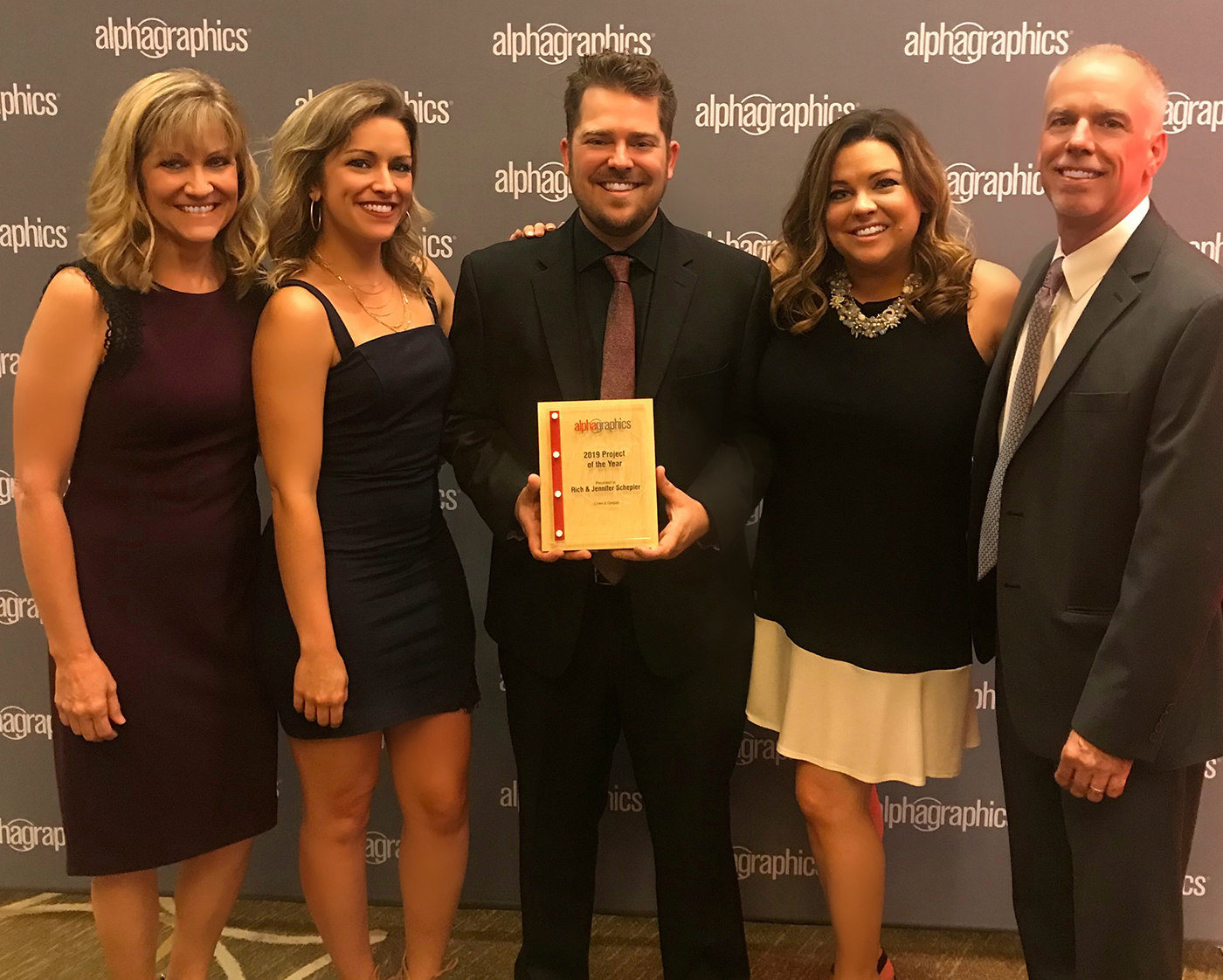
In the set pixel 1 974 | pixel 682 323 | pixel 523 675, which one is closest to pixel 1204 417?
pixel 682 323

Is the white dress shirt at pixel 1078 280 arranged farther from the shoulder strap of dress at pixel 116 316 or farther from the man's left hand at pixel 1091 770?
the shoulder strap of dress at pixel 116 316

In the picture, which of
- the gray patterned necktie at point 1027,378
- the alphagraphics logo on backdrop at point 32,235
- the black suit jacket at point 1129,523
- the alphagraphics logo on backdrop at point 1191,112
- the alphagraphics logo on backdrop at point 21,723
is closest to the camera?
the black suit jacket at point 1129,523

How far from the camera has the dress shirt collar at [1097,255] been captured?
1.74 meters

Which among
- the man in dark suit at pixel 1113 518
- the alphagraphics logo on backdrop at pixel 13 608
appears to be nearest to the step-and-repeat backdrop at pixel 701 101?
the alphagraphics logo on backdrop at pixel 13 608

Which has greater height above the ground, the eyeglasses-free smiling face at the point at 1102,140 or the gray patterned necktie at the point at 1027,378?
the eyeglasses-free smiling face at the point at 1102,140

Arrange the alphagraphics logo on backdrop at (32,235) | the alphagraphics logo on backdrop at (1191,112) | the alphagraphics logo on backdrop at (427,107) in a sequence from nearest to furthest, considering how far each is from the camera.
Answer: the alphagraphics logo on backdrop at (1191,112) → the alphagraphics logo on backdrop at (427,107) → the alphagraphics logo on backdrop at (32,235)

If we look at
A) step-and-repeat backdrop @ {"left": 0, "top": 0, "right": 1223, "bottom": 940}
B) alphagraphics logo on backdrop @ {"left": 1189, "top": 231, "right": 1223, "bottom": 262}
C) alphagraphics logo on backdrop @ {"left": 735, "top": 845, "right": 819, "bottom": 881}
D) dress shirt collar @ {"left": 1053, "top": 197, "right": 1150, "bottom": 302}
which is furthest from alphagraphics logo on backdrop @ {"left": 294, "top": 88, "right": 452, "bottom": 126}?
alphagraphics logo on backdrop @ {"left": 735, "top": 845, "right": 819, "bottom": 881}

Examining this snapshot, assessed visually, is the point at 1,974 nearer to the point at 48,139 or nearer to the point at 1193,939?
the point at 48,139

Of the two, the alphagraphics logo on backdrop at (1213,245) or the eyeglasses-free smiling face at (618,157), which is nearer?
the eyeglasses-free smiling face at (618,157)

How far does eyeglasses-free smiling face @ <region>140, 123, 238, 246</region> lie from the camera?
1.89 metres

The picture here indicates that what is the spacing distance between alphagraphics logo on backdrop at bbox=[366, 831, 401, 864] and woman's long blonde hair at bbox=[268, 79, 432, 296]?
1799 mm

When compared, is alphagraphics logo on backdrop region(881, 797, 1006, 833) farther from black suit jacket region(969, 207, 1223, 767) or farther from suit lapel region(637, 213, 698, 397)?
suit lapel region(637, 213, 698, 397)

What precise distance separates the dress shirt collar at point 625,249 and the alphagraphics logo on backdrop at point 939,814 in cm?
177

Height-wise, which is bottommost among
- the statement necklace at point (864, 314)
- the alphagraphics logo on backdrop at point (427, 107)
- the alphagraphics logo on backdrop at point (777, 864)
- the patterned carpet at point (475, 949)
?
the patterned carpet at point (475, 949)
